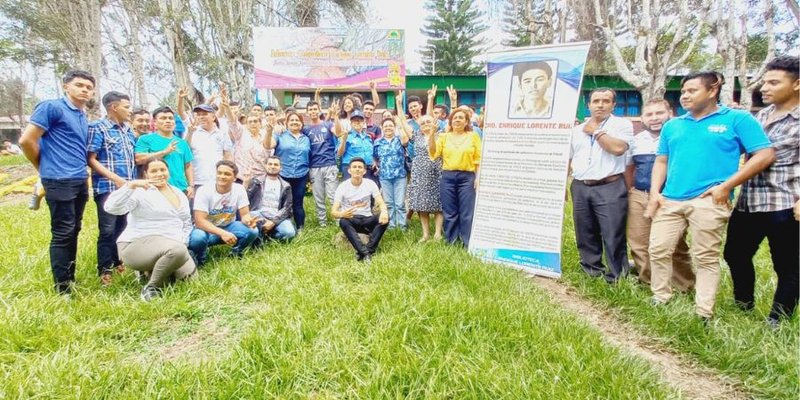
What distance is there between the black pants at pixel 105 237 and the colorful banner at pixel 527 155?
3.54 metres

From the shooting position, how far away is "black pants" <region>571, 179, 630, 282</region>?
350 cm

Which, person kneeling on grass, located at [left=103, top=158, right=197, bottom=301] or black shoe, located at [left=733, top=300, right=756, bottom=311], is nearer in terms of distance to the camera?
black shoe, located at [left=733, top=300, right=756, bottom=311]

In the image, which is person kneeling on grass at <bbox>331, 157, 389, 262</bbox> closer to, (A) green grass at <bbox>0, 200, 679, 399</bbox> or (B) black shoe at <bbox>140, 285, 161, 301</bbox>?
(A) green grass at <bbox>0, 200, 679, 399</bbox>

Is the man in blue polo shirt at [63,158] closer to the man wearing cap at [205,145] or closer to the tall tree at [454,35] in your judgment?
the man wearing cap at [205,145]

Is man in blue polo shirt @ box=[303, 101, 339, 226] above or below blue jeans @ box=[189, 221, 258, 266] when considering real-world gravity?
above

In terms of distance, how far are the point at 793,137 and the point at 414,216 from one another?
14.6 ft

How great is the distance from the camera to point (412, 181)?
513 centimetres

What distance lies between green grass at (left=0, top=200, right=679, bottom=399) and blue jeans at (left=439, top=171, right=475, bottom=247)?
0.90m

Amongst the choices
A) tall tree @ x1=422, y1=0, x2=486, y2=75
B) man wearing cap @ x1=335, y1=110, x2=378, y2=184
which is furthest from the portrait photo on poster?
tall tree @ x1=422, y1=0, x2=486, y2=75

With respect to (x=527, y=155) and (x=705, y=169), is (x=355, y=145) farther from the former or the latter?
(x=705, y=169)

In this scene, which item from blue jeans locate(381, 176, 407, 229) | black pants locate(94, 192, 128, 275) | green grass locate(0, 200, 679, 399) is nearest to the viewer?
green grass locate(0, 200, 679, 399)

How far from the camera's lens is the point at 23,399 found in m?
1.97

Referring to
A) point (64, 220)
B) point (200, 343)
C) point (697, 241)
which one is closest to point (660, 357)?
point (697, 241)

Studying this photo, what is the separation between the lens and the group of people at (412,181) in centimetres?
268
